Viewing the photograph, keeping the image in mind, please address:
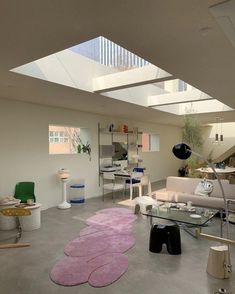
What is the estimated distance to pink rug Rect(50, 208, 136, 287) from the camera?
2645 mm

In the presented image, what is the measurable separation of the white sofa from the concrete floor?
61 cm

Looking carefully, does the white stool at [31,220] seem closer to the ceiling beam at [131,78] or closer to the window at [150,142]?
the ceiling beam at [131,78]

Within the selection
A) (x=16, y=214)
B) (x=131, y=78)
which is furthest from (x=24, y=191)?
(x=131, y=78)

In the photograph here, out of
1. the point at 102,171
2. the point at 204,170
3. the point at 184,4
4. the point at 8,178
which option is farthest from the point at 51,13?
the point at 204,170

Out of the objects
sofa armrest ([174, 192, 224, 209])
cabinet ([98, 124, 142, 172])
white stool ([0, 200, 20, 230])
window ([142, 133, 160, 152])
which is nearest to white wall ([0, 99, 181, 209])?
cabinet ([98, 124, 142, 172])

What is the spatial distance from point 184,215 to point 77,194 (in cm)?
317

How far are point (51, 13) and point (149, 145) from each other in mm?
8203

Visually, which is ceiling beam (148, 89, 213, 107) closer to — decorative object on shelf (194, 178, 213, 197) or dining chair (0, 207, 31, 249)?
→ decorative object on shelf (194, 178, 213, 197)

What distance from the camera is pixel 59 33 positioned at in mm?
2178

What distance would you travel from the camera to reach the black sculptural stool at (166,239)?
10.7ft

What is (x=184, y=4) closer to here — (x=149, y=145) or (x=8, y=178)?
(x=8, y=178)

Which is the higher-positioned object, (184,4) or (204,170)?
(184,4)

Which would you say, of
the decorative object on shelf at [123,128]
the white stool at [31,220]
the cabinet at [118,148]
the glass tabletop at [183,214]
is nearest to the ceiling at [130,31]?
the glass tabletop at [183,214]

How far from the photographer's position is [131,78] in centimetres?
389
